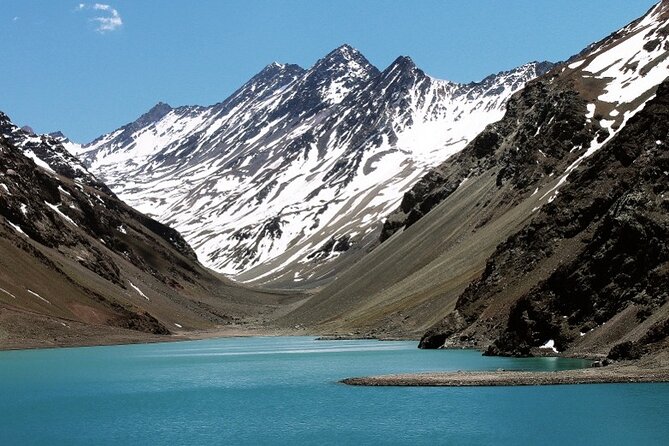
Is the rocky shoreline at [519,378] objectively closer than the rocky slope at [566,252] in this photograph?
Yes

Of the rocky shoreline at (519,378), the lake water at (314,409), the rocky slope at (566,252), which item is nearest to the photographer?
the lake water at (314,409)

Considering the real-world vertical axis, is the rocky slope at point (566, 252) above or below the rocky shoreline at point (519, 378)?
above

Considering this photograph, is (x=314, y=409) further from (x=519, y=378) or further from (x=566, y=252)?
(x=566, y=252)

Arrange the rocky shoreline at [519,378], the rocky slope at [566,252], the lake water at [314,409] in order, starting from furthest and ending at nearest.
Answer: the rocky slope at [566,252], the rocky shoreline at [519,378], the lake water at [314,409]

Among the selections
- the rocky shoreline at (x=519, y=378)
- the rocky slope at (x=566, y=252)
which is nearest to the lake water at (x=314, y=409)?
the rocky shoreline at (x=519, y=378)

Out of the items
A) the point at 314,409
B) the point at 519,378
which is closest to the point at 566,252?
the point at 519,378

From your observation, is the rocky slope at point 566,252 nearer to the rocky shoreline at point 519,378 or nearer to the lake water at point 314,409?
the rocky shoreline at point 519,378
